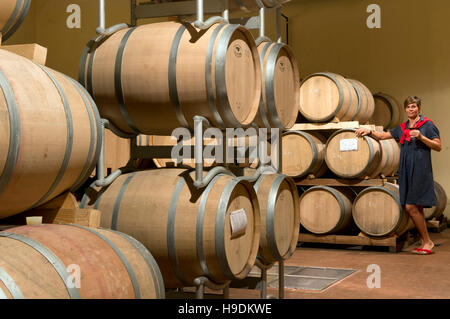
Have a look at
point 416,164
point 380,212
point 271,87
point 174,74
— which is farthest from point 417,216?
point 174,74

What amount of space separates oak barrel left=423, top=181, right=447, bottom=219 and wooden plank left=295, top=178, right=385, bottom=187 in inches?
83.7

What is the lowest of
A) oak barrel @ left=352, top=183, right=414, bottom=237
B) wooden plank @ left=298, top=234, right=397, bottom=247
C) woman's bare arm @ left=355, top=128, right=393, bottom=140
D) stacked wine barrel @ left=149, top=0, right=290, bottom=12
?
wooden plank @ left=298, top=234, right=397, bottom=247

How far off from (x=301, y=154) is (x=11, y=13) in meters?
5.39

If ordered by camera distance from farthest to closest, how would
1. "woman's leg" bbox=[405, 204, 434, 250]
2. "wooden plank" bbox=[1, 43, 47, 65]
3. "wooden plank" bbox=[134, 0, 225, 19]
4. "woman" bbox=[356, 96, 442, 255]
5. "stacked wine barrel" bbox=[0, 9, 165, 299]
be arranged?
1. "woman's leg" bbox=[405, 204, 434, 250]
2. "woman" bbox=[356, 96, 442, 255]
3. "wooden plank" bbox=[134, 0, 225, 19]
4. "wooden plank" bbox=[1, 43, 47, 65]
5. "stacked wine barrel" bbox=[0, 9, 165, 299]

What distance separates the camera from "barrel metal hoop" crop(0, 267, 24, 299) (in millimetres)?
1708

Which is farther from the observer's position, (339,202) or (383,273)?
(339,202)

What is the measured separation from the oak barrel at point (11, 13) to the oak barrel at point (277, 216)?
2086mm

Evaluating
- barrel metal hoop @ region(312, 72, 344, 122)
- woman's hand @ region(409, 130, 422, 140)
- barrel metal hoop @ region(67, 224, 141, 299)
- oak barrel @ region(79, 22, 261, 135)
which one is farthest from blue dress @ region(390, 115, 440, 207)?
barrel metal hoop @ region(67, 224, 141, 299)

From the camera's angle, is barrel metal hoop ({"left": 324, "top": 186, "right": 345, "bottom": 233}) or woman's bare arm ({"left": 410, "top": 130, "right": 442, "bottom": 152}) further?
barrel metal hoop ({"left": 324, "top": 186, "right": 345, "bottom": 233})

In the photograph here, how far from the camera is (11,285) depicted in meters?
1.72

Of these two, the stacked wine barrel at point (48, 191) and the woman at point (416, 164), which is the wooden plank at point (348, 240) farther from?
the stacked wine barrel at point (48, 191)

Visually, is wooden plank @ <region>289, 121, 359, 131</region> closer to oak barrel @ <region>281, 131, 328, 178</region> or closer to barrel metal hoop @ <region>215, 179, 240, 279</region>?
oak barrel @ <region>281, 131, 328, 178</region>

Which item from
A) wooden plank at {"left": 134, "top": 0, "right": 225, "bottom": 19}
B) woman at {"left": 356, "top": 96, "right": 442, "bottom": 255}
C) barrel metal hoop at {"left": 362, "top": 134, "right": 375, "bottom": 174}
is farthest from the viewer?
barrel metal hoop at {"left": 362, "top": 134, "right": 375, "bottom": 174}

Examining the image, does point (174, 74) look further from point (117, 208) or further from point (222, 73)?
point (117, 208)
